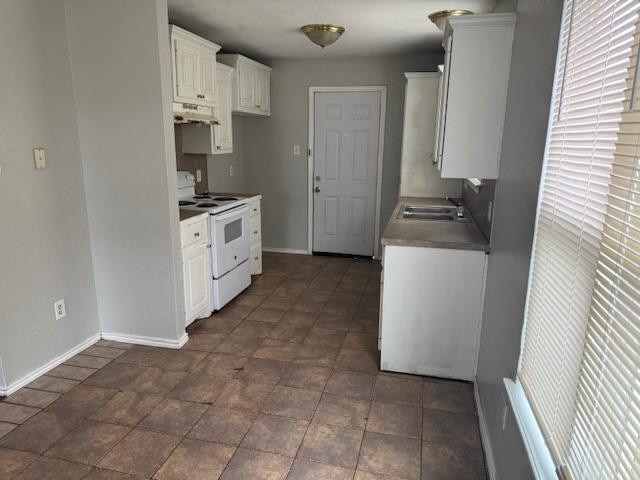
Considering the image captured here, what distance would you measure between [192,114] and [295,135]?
76.6 inches

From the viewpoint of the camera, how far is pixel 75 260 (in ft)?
9.51

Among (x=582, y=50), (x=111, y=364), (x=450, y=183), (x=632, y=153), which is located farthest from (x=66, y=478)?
(x=450, y=183)

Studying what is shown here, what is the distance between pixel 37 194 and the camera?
2.55 meters

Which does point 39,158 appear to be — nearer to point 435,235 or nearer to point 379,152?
point 435,235

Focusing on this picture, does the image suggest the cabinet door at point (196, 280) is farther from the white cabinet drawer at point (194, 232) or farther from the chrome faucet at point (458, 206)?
the chrome faucet at point (458, 206)

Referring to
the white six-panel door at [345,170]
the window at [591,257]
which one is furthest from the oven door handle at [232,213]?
the window at [591,257]

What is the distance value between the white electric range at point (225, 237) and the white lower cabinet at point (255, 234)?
221 millimetres

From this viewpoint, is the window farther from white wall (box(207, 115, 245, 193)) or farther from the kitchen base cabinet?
white wall (box(207, 115, 245, 193))

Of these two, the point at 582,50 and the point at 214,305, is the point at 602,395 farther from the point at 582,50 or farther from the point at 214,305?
the point at 214,305

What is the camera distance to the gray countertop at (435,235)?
8.27 feet

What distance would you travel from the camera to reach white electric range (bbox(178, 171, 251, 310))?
140 inches

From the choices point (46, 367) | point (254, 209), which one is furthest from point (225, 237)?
point (46, 367)

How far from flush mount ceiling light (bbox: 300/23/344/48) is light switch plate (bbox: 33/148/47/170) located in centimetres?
218

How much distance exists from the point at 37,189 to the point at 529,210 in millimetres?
2605
